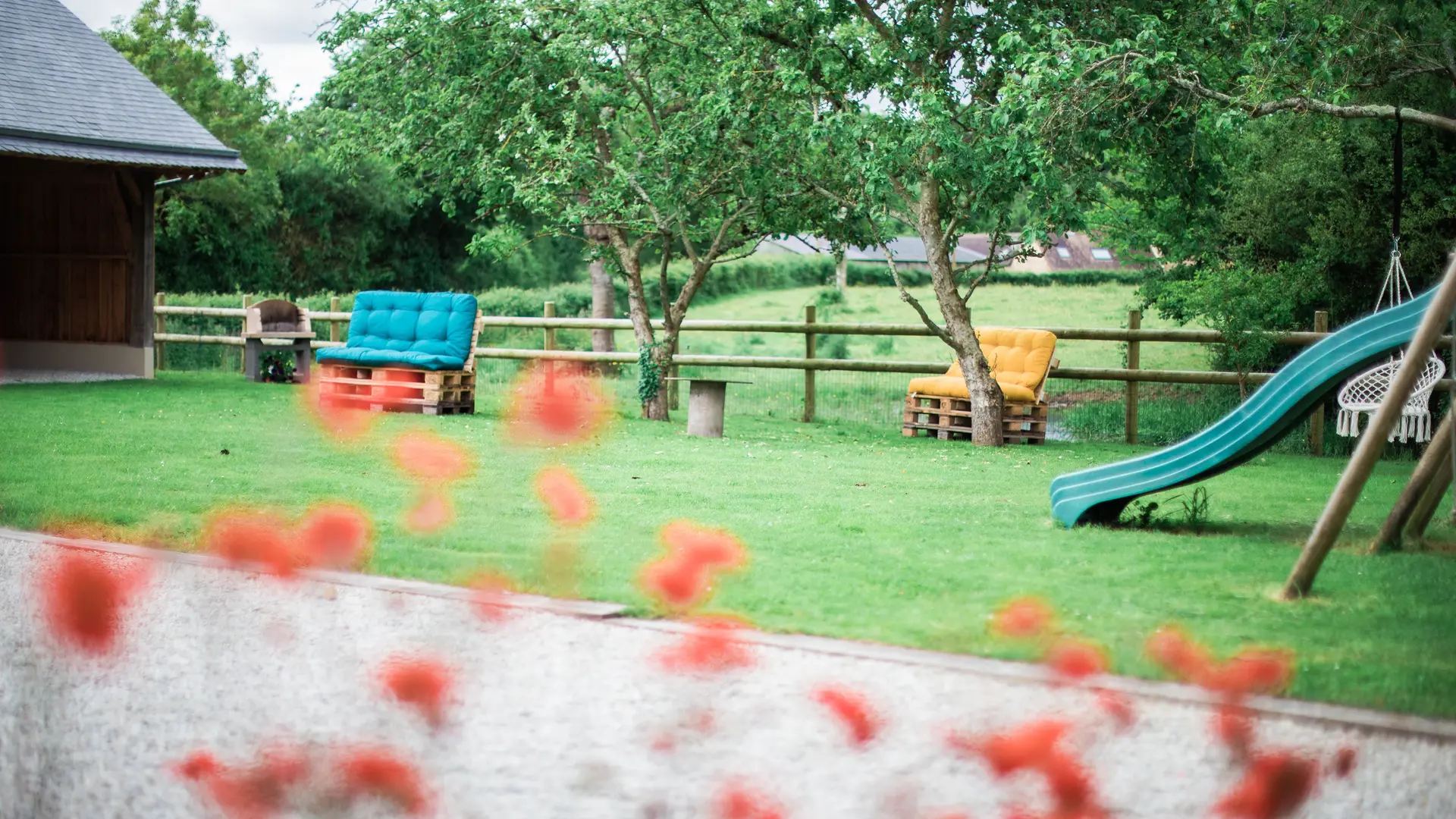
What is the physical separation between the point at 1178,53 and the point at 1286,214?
419 cm

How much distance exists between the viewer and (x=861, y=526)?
6750 millimetres

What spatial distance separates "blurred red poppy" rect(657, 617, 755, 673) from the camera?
4.13 m

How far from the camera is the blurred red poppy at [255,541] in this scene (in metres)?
5.57

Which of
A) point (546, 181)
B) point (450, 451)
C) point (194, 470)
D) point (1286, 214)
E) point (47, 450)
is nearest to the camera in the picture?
point (194, 470)

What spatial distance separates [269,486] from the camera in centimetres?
764

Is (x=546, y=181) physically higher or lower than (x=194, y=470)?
higher

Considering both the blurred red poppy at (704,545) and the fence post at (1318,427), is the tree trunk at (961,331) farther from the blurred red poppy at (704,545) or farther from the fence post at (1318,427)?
the blurred red poppy at (704,545)

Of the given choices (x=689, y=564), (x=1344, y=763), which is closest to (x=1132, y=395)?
(x=689, y=564)

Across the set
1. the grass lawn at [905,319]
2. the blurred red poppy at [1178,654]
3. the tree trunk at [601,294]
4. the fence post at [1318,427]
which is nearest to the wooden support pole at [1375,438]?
the blurred red poppy at [1178,654]

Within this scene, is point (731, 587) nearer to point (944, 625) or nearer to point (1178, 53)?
point (944, 625)

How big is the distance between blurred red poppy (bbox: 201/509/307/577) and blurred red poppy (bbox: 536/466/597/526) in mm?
1287

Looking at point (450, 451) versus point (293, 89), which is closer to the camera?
point (450, 451)

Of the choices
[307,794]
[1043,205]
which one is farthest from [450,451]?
[307,794]

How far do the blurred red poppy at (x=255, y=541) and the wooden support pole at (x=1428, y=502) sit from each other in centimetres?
474
